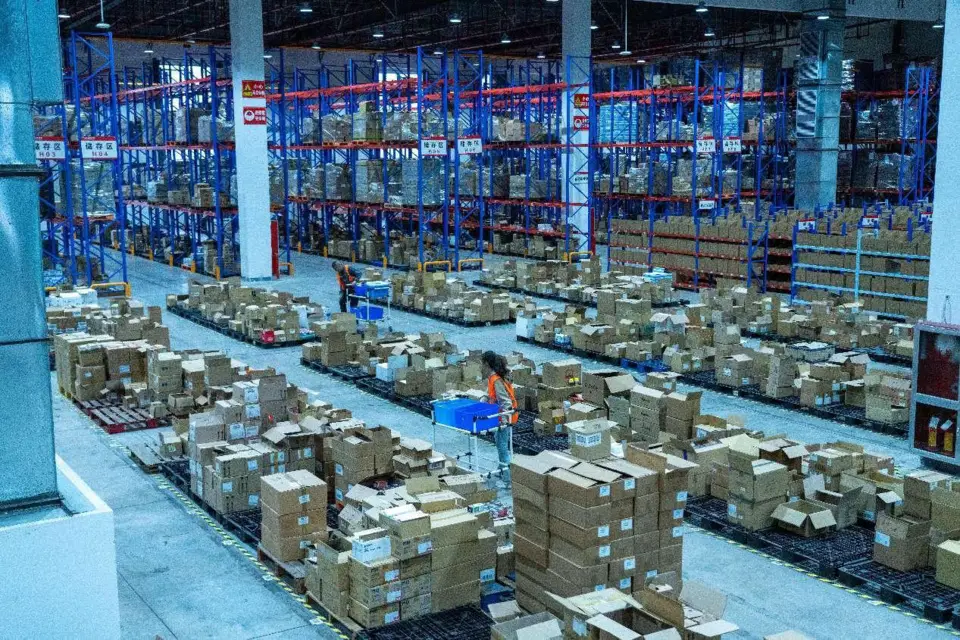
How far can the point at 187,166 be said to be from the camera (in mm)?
28609

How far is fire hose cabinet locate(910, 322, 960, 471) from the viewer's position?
878cm

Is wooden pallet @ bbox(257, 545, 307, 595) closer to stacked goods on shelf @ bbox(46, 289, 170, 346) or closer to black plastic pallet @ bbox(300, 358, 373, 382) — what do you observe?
black plastic pallet @ bbox(300, 358, 373, 382)

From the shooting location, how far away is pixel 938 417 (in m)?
8.92

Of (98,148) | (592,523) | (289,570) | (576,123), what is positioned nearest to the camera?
(592,523)

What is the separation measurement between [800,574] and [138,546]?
199 inches

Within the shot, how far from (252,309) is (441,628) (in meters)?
10.5

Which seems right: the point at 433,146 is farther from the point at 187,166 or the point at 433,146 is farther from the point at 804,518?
the point at 804,518

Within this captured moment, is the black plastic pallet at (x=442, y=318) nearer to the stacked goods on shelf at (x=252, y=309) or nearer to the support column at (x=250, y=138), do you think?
the stacked goods on shelf at (x=252, y=309)

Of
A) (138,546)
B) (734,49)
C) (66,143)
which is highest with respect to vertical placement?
(734,49)

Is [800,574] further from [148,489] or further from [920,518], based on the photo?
[148,489]

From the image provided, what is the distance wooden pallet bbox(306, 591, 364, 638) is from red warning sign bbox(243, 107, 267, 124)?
16819mm

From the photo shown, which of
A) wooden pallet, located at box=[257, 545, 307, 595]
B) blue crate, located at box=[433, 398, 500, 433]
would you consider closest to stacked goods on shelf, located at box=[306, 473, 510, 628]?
wooden pallet, located at box=[257, 545, 307, 595]

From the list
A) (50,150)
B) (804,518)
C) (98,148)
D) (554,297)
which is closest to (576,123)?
(554,297)

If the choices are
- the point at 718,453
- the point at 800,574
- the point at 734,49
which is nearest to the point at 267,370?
the point at 718,453
